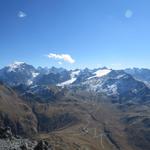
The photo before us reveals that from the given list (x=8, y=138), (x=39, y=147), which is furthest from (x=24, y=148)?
(x=8, y=138)

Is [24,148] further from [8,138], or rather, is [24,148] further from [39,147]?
[8,138]

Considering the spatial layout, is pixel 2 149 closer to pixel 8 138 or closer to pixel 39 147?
pixel 39 147

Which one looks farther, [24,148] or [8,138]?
[8,138]

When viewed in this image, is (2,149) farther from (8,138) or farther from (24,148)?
(8,138)

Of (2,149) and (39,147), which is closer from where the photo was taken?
(2,149)

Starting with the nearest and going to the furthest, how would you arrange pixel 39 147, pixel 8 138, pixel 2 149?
pixel 2 149
pixel 39 147
pixel 8 138

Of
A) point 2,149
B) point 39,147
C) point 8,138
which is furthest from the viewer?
point 8,138

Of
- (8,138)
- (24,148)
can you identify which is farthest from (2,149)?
(8,138)

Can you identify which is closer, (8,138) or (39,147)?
(39,147)
